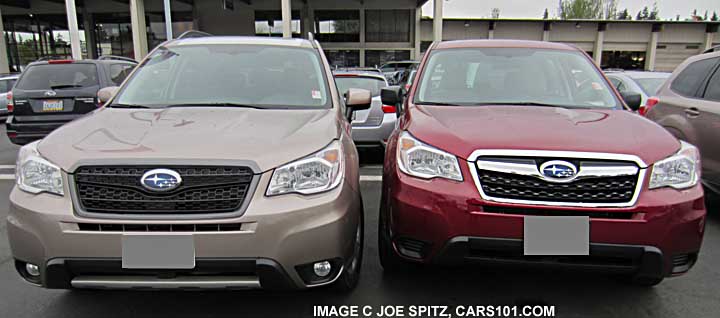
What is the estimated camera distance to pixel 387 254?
2.89 meters

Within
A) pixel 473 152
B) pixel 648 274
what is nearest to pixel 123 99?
pixel 473 152

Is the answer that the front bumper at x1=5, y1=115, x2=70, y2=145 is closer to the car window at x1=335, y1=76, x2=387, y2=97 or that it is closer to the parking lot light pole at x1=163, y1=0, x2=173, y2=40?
the car window at x1=335, y1=76, x2=387, y2=97

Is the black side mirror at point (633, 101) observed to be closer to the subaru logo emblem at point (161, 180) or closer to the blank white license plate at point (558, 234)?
the blank white license plate at point (558, 234)

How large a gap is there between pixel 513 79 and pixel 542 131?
1158mm

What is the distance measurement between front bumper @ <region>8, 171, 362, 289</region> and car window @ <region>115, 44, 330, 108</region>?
1.12m

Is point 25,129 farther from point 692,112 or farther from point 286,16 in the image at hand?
point 286,16

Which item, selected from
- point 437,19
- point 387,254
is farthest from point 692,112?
point 437,19

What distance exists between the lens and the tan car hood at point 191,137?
84.9 inches

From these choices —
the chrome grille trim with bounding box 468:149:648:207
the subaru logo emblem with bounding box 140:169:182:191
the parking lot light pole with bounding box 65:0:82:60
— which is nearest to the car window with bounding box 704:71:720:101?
the chrome grille trim with bounding box 468:149:648:207

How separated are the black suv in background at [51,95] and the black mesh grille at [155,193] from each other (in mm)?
5585

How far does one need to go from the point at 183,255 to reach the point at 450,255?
132 centimetres

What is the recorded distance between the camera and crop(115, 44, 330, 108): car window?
10.4ft

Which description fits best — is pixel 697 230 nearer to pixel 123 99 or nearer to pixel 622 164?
pixel 622 164

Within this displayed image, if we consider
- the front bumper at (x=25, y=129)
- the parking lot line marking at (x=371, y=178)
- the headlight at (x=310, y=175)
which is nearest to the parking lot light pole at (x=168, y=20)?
the front bumper at (x=25, y=129)
